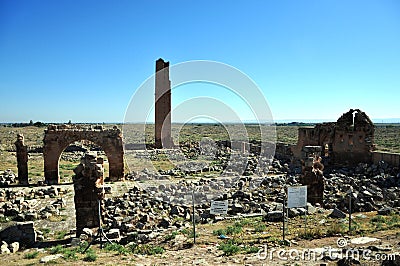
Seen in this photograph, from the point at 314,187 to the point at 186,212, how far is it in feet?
17.6

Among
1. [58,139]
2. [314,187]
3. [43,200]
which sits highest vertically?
[58,139]

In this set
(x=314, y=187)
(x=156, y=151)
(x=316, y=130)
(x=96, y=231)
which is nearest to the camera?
(x=96, y=231)

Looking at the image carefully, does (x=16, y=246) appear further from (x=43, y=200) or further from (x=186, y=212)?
(x=43, y=200)

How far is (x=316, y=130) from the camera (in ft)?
93.4

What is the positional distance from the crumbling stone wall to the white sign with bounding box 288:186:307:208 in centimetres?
1710

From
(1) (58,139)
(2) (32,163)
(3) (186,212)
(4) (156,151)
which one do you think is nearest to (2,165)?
(2) (32,163)

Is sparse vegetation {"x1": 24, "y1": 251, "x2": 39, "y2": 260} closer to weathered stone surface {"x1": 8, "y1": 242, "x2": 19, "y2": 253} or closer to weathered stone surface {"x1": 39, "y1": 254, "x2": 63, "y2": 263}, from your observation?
weathered stone surface {"x1": 39, "y1": 254, "x2": 63, "y2": 263}

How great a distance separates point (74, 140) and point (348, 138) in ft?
66.0

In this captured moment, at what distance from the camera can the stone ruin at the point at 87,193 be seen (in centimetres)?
1018

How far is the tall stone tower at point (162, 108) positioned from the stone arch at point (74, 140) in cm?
1345

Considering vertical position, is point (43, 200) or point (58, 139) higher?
point (58, 139)

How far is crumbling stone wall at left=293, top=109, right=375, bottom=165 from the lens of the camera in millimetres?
24344

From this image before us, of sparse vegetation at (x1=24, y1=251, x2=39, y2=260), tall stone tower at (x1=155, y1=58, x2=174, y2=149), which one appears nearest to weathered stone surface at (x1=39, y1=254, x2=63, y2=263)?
sparse vegetation at (x1=24, y1=251, x2=39, y2=260)

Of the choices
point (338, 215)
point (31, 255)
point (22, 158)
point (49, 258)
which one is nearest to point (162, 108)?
point (22, 158)
